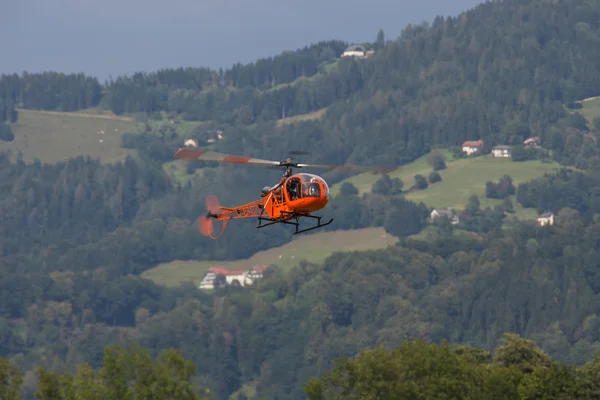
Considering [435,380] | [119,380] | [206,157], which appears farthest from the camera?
[435,380]

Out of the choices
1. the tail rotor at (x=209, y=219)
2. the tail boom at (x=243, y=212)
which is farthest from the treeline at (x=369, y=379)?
the tail boom at (x=243, y=212)

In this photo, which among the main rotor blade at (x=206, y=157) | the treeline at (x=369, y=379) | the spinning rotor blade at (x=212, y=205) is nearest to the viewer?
the main rotor blade at (x=206, y=157)

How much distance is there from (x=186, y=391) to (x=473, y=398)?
15.4m

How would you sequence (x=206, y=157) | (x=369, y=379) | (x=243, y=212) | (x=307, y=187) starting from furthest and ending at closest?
(x=369, y=379) → (x=243, y=212) → (x=206, y=157) → (x=307, y=187)

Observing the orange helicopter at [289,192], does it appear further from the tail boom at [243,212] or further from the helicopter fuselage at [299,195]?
the tail boom at [243,212]

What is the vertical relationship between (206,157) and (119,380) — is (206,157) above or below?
above

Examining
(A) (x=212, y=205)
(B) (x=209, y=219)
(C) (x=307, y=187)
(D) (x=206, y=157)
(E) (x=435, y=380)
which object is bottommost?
(E) (x=435, y=380)

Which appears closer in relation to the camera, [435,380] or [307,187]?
[307,187]

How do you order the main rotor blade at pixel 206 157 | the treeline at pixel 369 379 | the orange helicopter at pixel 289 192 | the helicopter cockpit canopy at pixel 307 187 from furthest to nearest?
1. the treeline at pixel 369 379
2. the helicopter cockpit canopy at pixel 307 187
3. the orange helicopter at pixel 289 192
4. the main rotor blade at pixel 206 157

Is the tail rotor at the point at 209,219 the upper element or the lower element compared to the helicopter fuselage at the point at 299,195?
lower

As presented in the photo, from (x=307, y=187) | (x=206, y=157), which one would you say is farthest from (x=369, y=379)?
(x=206, y=157)

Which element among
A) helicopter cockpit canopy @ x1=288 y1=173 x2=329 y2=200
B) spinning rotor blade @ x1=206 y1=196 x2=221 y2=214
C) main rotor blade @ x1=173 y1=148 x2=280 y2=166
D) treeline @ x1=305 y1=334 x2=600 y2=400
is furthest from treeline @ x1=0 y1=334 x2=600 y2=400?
helicopter cockpit canopy @ x1=288 y1=173 x2=329 y2=200

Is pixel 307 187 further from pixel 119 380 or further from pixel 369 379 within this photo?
pixel 369 379

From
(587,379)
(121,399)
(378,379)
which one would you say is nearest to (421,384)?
(378,379)
